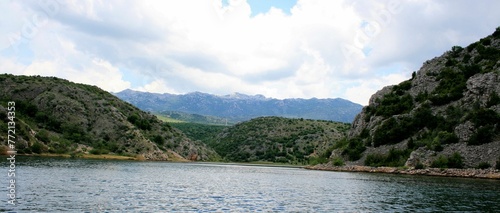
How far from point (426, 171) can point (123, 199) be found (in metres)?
86.1

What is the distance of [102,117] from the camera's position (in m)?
183

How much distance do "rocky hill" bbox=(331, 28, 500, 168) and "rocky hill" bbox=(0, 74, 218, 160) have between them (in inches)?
3446

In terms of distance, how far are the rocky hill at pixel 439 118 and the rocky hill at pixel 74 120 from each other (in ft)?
287

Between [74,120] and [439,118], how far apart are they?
140231 mm

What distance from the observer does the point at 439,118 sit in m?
122

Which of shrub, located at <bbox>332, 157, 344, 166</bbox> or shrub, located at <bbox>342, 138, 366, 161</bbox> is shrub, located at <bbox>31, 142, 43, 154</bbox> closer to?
shrub, located at <bbox>332, 157, 344, 166</bbox>

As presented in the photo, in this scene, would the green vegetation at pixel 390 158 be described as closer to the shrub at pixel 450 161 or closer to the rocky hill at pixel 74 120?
the shrub at pixel 450 161

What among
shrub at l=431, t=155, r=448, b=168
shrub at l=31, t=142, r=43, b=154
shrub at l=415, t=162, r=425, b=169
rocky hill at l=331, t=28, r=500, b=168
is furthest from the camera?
shrub at l=31, t=142, r=43, b=154

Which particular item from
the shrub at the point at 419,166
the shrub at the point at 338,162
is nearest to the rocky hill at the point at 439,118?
the shrub at the point at 419,166

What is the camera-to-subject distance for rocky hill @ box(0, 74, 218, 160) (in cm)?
16012

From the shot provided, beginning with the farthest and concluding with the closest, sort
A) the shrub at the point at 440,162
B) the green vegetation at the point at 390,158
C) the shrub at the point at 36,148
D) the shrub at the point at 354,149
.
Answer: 1. the shrub at the point at 354,149
2. the shrub at the point at 36,148
3. the green vegetation at the point at 390,158
4. the shrub at the point at 440,162

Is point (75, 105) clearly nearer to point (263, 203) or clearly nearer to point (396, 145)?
point (396, 145)

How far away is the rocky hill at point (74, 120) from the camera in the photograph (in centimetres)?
16012

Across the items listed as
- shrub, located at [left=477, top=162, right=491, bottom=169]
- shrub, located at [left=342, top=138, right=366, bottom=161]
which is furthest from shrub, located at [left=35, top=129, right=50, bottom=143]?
shrub, located at [left=477, top=162, right=491, bottom=169]
